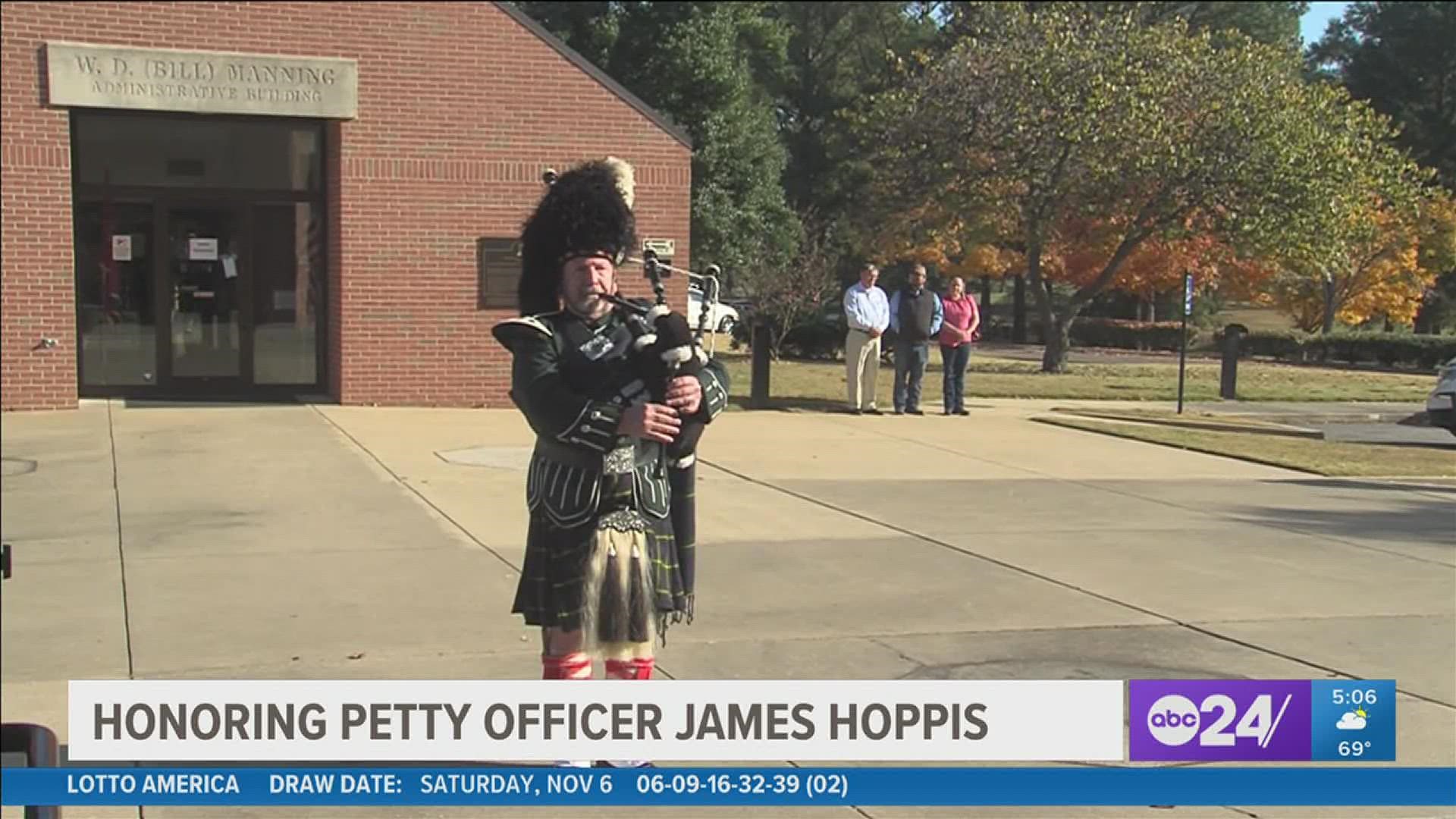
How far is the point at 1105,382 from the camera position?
2125 centimetres

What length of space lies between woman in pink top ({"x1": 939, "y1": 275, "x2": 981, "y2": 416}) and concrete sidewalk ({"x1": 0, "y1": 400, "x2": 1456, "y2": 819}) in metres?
3.44

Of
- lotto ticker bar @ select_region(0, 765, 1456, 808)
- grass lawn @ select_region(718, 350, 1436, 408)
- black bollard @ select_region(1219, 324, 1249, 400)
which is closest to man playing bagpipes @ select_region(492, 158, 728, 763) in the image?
lotto ticker bar @ select_region(0, 765, 1456, 808)

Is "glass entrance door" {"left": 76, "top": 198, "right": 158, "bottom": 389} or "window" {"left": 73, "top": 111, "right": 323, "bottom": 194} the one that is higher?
"window" {"left": 73, "top": 111, "right": 323, "bottom": 194}

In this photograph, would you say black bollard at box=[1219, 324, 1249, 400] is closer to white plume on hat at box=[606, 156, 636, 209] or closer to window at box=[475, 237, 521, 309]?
window at box=[475, 237, 521, 309]

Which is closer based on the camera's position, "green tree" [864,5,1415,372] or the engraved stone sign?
the engraved stone sign

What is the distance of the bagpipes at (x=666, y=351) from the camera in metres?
3.78

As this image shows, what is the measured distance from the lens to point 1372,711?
A: 3477 millimetres

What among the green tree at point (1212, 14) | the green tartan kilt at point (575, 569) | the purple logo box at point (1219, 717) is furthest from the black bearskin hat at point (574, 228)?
the green tree at point (1212, 14)

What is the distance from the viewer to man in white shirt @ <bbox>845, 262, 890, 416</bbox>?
50.7 ft

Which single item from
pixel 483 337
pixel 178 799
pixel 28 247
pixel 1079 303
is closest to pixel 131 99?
pixel 28 247

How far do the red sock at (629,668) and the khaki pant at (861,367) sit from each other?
11.5 m

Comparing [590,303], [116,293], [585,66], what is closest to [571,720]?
[590,303]

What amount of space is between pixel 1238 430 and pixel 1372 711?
38.2 ft

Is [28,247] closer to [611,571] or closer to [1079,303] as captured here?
[611,571]
